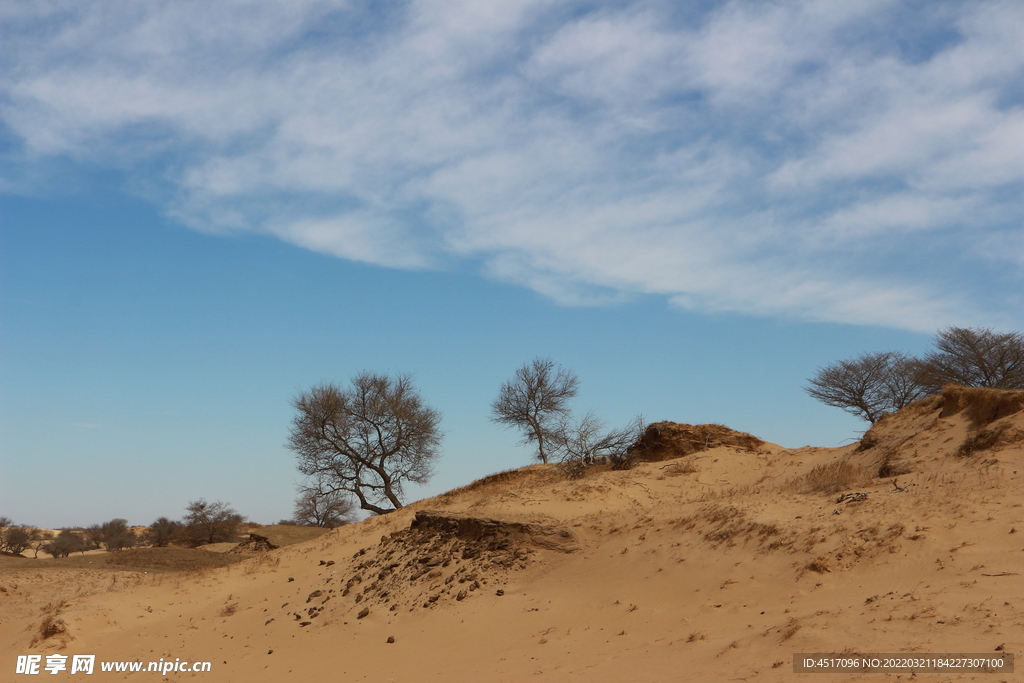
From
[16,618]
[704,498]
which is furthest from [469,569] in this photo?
[16,618]

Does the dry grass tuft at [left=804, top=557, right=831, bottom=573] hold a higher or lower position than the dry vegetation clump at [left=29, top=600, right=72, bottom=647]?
higher

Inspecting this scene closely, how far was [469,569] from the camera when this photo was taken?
39.2 feet

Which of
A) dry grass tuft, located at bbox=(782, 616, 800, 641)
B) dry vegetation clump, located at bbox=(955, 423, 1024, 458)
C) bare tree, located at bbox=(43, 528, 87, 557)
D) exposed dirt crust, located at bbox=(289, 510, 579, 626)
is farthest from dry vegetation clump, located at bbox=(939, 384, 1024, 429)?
bare tree, located at bbox=(43, 528, 87, 557)

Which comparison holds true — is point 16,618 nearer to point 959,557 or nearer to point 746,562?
point 746,562

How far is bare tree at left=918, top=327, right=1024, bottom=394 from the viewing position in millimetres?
28000

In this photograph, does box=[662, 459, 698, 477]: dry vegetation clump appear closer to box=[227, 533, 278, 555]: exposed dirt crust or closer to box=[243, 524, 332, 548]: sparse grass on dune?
box=[243, 524, 332, 548]: sparse grass on dune

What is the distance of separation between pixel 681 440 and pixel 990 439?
8176mm

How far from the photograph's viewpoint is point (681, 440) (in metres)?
18.3

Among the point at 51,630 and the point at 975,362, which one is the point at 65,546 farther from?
the point at 975,362

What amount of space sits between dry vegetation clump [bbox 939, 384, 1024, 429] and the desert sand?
0.04 metres

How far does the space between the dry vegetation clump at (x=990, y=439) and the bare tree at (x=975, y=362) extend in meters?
19.9

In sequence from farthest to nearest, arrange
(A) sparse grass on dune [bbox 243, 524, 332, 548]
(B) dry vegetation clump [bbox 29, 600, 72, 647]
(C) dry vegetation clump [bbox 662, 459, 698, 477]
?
1. (A) sparse grass on dune [bbox 243, 524, 332, 548]
2. (C) dry vegetation clump [bbox 662, 459, 698, 477]
3. (B) dry vegetation clump [bbox 29, 600, 72, 647]

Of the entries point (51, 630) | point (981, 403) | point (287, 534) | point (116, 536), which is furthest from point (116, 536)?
point (981, 403)

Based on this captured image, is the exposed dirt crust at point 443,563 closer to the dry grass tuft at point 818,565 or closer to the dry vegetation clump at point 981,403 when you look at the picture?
the dry grass tuft at point 818,565
